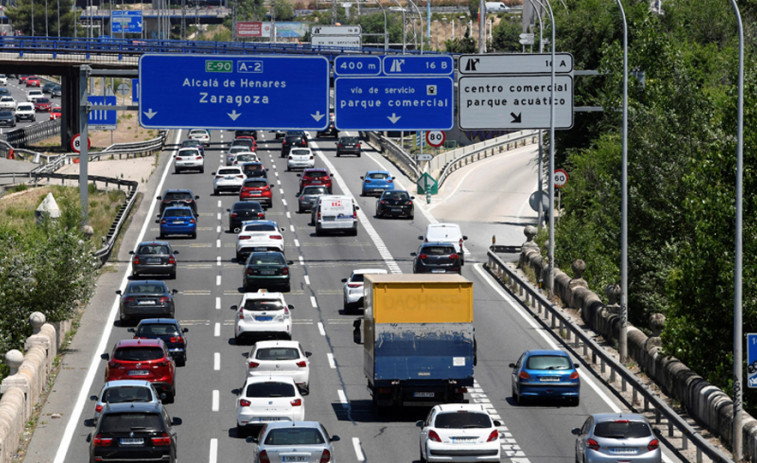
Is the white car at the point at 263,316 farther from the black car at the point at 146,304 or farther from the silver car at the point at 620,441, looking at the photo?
the silver car at the point at 620,441

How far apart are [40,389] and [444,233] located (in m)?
24.2

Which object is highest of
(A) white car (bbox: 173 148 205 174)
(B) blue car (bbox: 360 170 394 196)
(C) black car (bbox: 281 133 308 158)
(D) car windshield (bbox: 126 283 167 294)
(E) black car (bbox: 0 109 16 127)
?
(E) black car (bbox: 0 109 16 127)

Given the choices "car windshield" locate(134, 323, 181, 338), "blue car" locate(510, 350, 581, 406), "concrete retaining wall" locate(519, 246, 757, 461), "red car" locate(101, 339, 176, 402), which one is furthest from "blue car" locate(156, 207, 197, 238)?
"blue car" locate(510, 350, 581, 406)

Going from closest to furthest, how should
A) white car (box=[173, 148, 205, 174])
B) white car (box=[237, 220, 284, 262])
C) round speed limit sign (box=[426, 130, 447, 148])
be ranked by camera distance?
white car (box=[237, 220, 284, 262])
round speed limit sign (box=[426, 130, 447, 148])
white car (box=[173, 148, 205, 174])

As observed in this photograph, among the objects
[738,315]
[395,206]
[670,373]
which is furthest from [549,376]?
[395,206]

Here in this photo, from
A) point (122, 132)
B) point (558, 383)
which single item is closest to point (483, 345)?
point (558, 383)

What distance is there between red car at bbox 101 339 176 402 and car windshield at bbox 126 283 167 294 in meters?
9.99

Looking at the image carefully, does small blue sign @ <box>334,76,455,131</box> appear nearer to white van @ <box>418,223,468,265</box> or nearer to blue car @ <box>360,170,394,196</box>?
white van @ <box>418,223,468,265</box>

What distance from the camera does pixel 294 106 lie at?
47531 mm

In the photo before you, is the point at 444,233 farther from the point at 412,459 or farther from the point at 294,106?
the point at 412,459

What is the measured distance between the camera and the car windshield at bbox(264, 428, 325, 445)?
928 inches

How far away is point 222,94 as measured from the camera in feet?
154

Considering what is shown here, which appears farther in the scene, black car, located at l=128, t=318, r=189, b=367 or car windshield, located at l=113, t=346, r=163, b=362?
black car, located at l=128, t=318, r=189, b=367

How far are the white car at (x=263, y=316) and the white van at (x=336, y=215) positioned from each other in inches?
877
